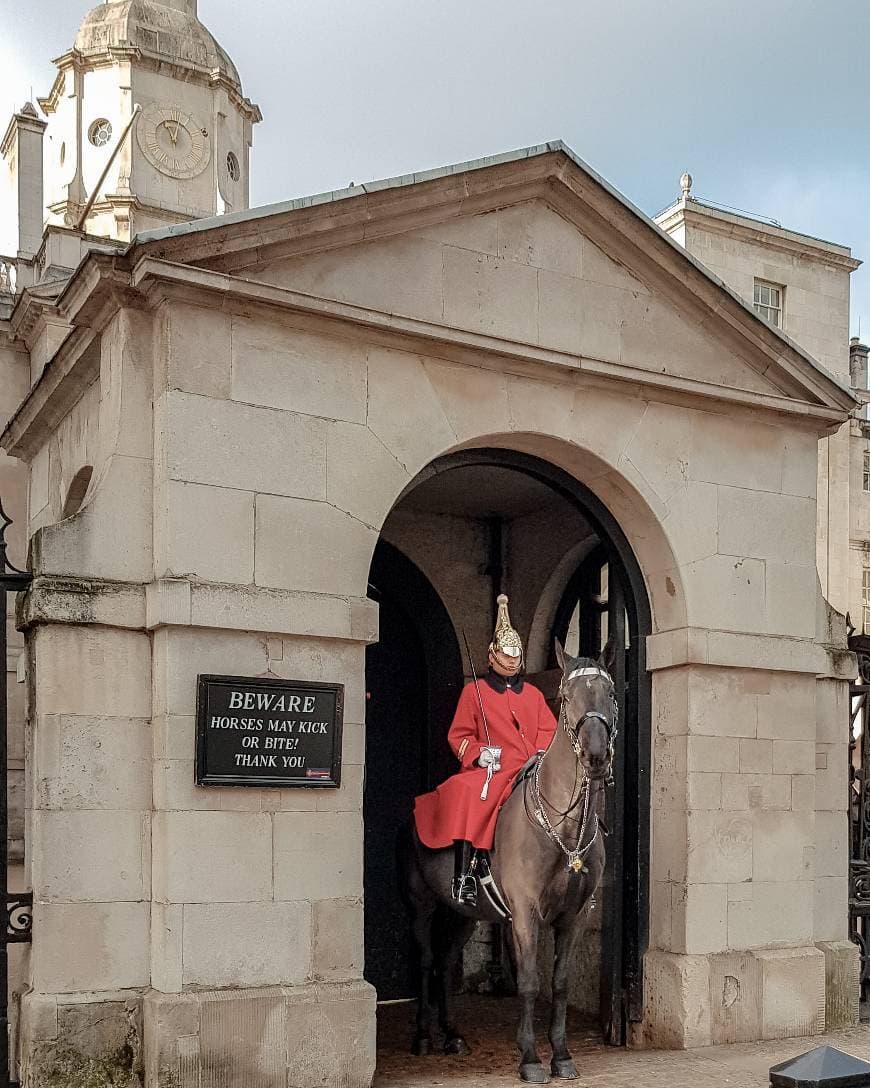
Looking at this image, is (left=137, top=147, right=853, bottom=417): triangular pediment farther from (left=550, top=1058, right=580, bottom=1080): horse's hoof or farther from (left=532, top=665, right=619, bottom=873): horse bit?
(left=550, top=1058, right=580, bottom=1080): horse's hoof

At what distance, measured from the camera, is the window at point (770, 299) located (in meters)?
Result: 28.2

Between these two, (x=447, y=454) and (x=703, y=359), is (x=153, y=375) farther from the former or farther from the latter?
(x=703, y=359)

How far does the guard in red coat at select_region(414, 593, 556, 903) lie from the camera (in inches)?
332

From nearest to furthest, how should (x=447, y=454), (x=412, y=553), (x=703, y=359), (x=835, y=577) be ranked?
1. (x=447, y=454)
2. (x=703, y=359)
3. (x=412, y=553)
4. (x=835, y=577)

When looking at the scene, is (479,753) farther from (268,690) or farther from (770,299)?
(770,299)

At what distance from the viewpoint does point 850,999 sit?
31.1 ft

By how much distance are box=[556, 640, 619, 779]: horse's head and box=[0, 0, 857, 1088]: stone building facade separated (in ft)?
4.19

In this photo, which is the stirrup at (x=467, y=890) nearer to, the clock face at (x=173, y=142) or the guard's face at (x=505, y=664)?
the guard's face at (x=505, y=664)

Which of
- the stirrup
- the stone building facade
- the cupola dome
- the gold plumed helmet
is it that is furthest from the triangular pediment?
the cupola dome

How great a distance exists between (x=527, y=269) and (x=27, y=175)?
642 inches

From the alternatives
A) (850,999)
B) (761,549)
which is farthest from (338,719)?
(850,999)

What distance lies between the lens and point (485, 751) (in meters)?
8.64

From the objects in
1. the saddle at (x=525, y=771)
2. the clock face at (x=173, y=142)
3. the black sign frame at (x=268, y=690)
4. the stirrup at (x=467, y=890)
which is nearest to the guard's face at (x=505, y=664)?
the saddle at (x=525, y=771)

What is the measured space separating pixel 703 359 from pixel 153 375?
4.02 m
